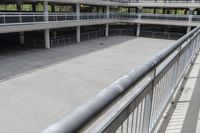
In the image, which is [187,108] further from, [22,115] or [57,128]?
[22,115]

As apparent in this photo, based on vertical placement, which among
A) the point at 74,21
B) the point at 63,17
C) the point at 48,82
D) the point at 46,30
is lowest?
the point at 48,82

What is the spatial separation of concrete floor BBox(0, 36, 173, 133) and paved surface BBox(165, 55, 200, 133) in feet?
17.1

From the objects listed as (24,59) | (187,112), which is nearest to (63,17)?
(24,59)

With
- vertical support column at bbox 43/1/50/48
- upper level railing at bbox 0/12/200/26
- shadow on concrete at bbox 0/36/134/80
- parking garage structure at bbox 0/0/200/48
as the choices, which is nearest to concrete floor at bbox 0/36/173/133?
shadow on concrete at bbox 0/36/134/80

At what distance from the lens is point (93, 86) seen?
11.8 m

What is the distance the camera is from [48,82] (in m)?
12.2

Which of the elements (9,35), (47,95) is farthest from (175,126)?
(9,35)

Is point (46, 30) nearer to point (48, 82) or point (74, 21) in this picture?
point (74, 21)

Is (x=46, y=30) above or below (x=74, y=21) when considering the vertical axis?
below

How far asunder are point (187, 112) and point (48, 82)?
962 centimetres

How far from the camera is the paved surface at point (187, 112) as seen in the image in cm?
341

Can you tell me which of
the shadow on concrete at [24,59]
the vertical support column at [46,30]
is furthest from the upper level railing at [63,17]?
the shadow on concrete at [24,59]

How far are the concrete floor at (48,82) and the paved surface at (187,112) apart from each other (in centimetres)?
520

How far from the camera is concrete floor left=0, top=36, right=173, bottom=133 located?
8.27 m
